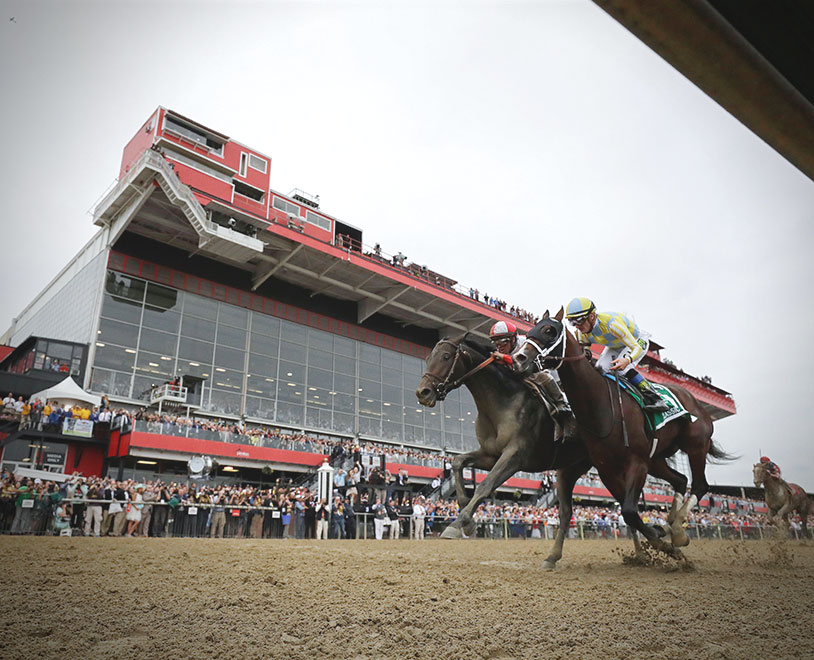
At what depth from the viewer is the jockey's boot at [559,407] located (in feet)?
21.8

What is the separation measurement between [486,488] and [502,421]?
1.02 meters

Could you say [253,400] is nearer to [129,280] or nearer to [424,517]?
[129,280]

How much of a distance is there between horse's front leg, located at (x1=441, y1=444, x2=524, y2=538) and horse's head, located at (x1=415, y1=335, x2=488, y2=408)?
111cm

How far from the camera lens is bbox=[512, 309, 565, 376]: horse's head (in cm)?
574

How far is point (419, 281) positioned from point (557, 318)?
32514 mm

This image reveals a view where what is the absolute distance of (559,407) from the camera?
21.9ft

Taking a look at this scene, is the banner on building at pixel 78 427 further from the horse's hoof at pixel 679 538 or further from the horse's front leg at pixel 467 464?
the horse's hoof at pixel 679 538

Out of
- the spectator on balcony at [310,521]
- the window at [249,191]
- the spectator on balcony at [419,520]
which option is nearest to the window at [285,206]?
the window at [249,191]

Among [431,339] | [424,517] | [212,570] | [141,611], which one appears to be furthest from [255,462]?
[141,611]

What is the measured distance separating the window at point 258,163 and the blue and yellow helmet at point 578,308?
33.6 meters

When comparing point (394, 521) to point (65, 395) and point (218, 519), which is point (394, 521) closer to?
point (218, 519)

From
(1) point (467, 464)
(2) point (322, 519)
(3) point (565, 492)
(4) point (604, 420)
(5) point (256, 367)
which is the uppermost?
(5) point (256, 367)

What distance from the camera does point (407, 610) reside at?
3482mm

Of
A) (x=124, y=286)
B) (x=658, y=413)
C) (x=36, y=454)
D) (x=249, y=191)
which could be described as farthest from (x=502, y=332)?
(x=249, y=191)
